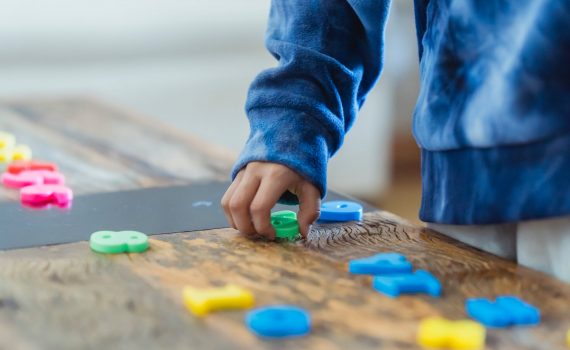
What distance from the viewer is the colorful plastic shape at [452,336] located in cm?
80

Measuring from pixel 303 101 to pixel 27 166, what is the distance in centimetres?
49

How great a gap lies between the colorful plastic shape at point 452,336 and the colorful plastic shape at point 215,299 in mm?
161

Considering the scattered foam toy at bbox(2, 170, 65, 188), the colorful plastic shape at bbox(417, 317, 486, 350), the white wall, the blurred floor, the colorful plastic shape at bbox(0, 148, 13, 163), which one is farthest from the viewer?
the blurred floor

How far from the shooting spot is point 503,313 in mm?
856

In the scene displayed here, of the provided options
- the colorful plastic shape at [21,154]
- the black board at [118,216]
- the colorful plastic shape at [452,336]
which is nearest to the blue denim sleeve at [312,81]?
the black board at [118,216]

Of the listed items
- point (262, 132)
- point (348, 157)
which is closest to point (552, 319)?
point (262, 132)

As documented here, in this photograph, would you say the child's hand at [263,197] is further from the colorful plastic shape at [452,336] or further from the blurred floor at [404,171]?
the blurred floor at [404,171]

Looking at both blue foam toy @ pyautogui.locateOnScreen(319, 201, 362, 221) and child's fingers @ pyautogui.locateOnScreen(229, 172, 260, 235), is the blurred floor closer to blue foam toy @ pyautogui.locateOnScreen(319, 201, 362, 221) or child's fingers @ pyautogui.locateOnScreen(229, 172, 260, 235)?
blue foam toy @ pyautogui.locateOnScreen(319, 201, 362, 221)

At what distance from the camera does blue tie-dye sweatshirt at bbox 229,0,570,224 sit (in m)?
0.96

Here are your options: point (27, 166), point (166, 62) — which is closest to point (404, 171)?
point (166, 62)

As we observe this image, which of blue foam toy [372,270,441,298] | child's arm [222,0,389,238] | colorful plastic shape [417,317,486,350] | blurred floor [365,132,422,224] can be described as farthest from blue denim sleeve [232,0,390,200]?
blurred floor [365,132,422,224]

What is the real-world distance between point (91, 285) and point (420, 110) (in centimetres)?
39

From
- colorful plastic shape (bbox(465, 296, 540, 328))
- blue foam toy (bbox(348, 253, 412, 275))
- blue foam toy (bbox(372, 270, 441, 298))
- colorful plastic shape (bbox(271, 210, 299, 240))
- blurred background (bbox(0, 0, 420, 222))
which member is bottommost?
colorful plastic shape (bbox(465, 296, 540, 328))

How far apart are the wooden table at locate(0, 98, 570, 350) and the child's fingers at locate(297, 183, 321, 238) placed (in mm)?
21
